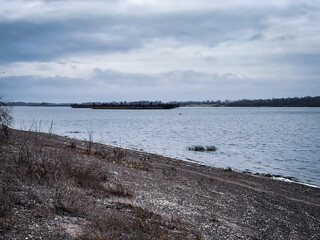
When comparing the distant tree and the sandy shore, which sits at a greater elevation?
the distant tree

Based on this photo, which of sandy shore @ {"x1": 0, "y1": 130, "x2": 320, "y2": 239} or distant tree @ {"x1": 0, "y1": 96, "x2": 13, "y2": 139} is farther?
distant tree @ {"x1": 0, "y1": 96, "x2": 13, "y2": 139}

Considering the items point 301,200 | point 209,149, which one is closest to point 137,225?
point 301,200

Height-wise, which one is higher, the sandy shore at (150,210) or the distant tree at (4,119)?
the distant tree at (4,119)

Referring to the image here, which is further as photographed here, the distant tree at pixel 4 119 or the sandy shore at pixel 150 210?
the distant tree at pixel 4 119

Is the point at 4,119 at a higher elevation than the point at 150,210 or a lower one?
higher

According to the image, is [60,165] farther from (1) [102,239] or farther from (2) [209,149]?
(2) [209,149]

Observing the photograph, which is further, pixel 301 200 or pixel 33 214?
pixel 301 200

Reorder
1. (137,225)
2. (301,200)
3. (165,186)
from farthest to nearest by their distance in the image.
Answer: (301,200) → (165,186) → (137,225)

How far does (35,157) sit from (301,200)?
10845mm

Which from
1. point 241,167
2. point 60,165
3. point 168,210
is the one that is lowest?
point 241,167

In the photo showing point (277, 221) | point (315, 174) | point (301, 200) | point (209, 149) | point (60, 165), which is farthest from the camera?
point (209, 149)

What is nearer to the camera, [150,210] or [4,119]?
[150,210]

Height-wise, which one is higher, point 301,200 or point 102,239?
point 102,239

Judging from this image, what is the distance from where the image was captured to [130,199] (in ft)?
30.2
